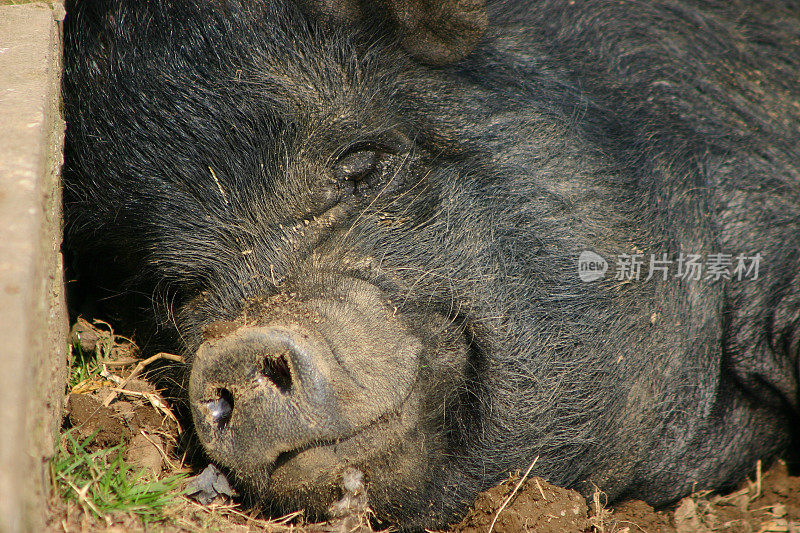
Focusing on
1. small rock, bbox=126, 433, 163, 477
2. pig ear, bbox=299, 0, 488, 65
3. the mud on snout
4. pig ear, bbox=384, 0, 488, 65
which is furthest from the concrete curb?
pig ear, bbox=384, 0, 488, 65

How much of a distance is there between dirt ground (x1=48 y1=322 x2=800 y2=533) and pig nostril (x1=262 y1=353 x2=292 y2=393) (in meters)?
0.38

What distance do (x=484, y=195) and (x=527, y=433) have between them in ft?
2.50

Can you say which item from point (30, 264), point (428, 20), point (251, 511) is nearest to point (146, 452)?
point (251, 511)

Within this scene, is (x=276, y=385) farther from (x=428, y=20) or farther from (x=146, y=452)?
(x=428, y=20)

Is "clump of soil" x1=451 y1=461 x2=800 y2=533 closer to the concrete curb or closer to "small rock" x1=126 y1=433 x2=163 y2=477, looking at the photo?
"small rock" x1=126 y1=433 x2=163 y2=477

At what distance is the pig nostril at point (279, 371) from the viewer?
5.92 ft

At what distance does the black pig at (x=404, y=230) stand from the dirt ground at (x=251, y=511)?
0.08 metres

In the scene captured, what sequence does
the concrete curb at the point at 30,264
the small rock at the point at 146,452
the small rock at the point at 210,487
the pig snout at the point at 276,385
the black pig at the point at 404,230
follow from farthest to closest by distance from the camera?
the small rock at the point at 146,452 → the small rock at the point at 210,487 → the black pig at the point at 404,230 → the pig snout at the point at 276,385 → the concrete curb at the point at 30,264

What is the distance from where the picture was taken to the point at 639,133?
2.42 meters

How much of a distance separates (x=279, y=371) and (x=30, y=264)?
653mm

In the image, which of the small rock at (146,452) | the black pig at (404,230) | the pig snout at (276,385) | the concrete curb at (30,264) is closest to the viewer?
the concrete curb at (30,264)

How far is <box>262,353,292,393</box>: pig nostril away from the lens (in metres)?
1.80

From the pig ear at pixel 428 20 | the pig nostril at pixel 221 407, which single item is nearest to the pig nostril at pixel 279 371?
the pig nostril at pixel 221 407

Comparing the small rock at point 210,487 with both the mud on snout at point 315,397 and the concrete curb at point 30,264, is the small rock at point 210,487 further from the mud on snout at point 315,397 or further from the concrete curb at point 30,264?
the concrete curb at point 30,264
